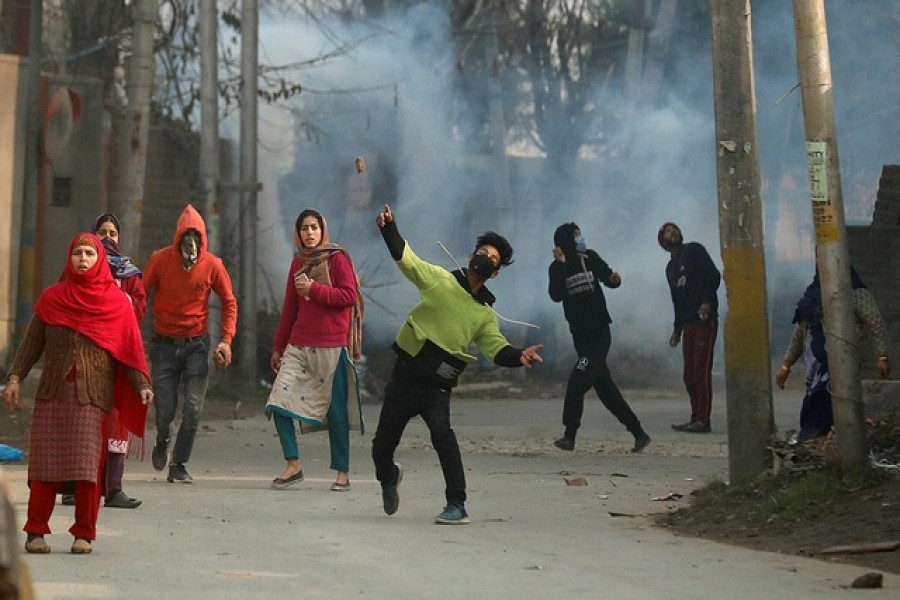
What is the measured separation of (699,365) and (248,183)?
5948 mm

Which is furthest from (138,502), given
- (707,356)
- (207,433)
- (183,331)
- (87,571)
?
(707,356)

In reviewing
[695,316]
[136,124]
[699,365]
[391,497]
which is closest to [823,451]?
[391,497]

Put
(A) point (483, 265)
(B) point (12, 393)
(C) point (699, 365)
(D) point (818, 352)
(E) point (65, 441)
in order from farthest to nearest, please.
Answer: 1. (C) point (699, 365)
2. (D) point (818, 352)
3. (A) point (483, 265)
4. (B) point (12, 393)
5. (E) point (65, 441)

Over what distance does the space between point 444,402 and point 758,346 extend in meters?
1.73

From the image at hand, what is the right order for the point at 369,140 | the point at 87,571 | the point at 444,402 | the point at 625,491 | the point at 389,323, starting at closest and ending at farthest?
the point at 87,571 → the point at 444,402 → the point at 625,491 → the point at 389,323 → the point at 369,140

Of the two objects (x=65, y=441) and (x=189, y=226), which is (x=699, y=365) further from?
(x=65, y=441)

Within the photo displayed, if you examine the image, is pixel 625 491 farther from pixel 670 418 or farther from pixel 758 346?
pixel 670 418

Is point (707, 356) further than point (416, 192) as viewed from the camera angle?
No

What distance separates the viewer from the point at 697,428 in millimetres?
15641

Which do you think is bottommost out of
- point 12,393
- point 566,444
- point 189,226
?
point 566,444

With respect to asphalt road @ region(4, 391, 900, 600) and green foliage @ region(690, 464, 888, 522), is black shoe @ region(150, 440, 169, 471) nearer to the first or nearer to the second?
asphalt road @ region(4, 391, 900, 600)

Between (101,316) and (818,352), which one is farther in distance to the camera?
(818,352)

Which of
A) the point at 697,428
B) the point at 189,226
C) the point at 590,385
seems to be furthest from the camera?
the point at 697,428

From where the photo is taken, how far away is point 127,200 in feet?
55.1
